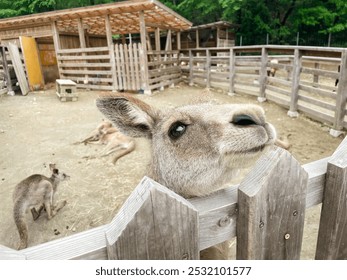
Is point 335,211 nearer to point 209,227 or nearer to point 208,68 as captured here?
point 209,227

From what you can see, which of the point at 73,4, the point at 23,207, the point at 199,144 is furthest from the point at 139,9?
the point at 73,4

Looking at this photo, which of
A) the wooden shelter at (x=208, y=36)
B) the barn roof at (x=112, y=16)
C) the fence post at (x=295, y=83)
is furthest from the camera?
the wooden shelter at (x=208, y=36)

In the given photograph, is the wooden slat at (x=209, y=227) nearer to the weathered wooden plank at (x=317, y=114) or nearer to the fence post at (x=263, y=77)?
the weathered wooden plank at (x=317, y=114)

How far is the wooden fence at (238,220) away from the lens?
110 cm

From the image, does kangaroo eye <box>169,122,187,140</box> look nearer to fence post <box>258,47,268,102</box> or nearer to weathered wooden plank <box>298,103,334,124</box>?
weathered wooden plank <box>298,103,334,124</box>

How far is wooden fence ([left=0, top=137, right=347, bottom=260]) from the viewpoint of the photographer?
1.10 m

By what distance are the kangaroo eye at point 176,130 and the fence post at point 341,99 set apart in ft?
20.2

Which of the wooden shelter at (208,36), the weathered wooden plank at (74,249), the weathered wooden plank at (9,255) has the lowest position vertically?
the weathered wooden plank at (74,249)

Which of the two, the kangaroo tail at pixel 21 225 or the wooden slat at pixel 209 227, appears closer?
the wooden slat at pixel 209 227

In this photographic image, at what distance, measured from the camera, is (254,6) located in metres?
29.2

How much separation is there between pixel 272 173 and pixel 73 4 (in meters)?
35.3

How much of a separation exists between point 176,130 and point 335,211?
1.09 metres

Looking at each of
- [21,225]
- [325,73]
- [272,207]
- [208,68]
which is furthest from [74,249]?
[208,68]

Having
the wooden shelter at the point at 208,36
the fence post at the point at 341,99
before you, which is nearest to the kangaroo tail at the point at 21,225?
the fence post at the point at 341,99
